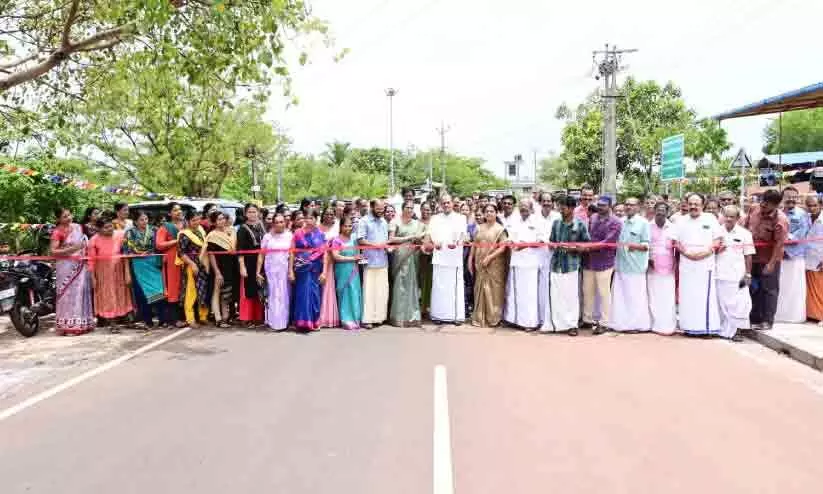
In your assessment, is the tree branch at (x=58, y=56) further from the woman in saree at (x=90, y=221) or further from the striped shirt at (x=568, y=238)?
the striped shirt at (x=568, y=238)

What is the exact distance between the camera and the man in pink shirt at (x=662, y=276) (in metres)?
9.28

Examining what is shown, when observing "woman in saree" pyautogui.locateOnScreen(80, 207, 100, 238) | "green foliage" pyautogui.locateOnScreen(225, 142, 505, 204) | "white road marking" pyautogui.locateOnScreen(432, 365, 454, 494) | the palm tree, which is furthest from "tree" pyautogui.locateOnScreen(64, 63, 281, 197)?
the palm tree

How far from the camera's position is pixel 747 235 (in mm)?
9148

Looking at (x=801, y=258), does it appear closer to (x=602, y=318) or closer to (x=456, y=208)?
(x=602, y=318)

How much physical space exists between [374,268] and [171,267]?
9.42 ft

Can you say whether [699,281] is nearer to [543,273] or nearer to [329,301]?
[543,273]

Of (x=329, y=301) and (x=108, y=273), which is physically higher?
(x=108, y=273)

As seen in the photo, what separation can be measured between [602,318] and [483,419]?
4.46 metres

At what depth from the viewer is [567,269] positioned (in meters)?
9.41

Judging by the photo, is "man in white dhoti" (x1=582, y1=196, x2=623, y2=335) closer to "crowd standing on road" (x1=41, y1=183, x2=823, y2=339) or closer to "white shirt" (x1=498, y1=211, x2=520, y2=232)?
"crowd standing on road" (x1=41, y1=183, x2=823, y2=339)

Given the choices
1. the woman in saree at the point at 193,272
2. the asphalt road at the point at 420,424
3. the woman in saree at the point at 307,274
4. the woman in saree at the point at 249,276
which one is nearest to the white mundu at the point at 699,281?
the asphalt road at the point at 420,424

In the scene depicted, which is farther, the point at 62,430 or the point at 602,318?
the point at 602,318

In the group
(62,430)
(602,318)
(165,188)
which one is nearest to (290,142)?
(165,188)

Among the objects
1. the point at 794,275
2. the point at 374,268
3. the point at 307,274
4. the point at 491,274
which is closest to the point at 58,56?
the point at 307,274
